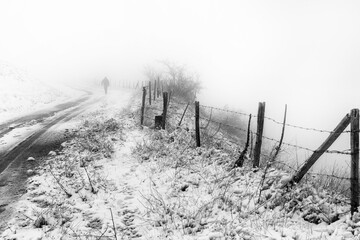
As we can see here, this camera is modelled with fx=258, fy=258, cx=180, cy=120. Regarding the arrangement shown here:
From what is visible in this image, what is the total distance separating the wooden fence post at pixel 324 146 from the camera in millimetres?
4816

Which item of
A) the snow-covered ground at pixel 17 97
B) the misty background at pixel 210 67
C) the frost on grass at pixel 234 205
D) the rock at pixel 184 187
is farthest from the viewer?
the misty background at pixel 210 67

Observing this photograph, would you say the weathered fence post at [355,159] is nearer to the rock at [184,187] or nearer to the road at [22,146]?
the rock at [184,187]

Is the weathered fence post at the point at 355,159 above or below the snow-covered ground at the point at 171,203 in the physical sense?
above

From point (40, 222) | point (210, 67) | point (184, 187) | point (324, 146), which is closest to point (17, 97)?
point (40, 222)

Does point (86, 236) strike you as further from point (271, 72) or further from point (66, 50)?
point (66, 50)

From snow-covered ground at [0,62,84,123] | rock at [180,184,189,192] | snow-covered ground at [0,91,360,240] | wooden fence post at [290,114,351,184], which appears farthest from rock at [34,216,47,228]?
snow-covered ground at [0,62,84,123]

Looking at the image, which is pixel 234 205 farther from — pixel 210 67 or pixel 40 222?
pixel 210 67

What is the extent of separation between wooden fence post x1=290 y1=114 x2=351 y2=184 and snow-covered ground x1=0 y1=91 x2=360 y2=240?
29 centimetres

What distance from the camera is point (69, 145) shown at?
9.98 meters

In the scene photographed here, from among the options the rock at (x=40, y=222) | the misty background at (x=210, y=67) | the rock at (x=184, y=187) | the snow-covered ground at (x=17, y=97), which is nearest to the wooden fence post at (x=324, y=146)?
the rock at (x=184, y=187)

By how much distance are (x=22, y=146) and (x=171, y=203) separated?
695 centimetres

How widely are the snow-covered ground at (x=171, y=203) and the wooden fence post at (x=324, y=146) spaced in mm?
287

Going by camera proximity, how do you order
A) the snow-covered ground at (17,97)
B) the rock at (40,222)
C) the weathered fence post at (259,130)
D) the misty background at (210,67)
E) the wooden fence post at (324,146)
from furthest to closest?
the misty background at (210,67), the snow-covered ground at (17,97), the weathered fence post at (259,130), the rock at (40,222), the wooden fence post at (324,146)

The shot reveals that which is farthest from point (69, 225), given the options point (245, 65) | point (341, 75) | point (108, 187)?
point (341, 75)
